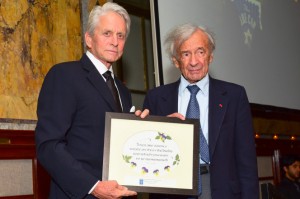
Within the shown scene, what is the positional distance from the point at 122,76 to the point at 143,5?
723mm

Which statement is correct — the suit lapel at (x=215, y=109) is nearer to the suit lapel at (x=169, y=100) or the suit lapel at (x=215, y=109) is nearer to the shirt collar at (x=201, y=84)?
the shirt collar at (x=201, y=84)

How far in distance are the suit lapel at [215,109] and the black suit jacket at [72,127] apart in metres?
0.46

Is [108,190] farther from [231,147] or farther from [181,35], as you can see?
[181,35]

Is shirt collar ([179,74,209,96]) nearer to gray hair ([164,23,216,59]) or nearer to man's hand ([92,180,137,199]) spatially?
gray hair ([164,23,216,59])

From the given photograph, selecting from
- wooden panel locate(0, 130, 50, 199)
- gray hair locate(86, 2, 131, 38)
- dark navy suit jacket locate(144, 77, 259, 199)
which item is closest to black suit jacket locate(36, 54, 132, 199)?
gray hair locate(86, 2, 131, 38)

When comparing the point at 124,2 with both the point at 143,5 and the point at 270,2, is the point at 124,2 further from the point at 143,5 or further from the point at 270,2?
the point at 270,2

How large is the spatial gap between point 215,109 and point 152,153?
389mm

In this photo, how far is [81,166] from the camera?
190cm

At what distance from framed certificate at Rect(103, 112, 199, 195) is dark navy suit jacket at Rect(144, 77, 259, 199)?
126 mm

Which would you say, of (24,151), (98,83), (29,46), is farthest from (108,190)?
(29,46)

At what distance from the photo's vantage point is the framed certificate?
78.4 inches

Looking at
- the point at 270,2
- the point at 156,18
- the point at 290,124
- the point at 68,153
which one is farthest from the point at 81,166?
the point at 290,124

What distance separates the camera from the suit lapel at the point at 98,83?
2053mm

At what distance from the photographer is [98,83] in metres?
2.07
